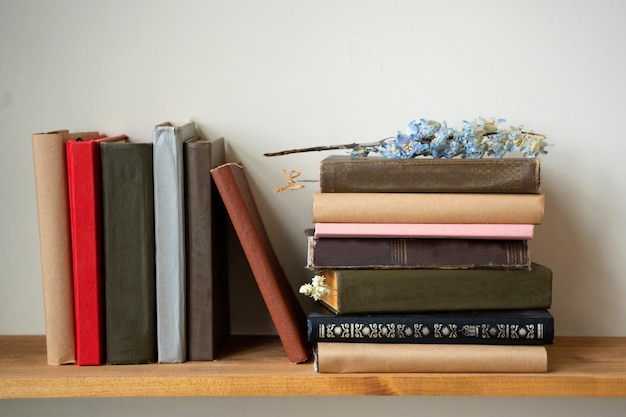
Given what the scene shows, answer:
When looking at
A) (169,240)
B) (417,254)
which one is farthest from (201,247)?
(417,254)

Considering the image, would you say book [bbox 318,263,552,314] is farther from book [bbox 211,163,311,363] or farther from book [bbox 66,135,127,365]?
book [bbox 66,135,127,365]

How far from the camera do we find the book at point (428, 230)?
853 millimetres

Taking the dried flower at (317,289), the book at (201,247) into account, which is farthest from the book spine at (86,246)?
the dried flower at (317,289)

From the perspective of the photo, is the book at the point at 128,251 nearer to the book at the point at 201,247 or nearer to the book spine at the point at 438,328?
the book at the point at 201,247

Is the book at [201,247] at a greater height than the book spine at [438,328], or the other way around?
the book at [201,247]

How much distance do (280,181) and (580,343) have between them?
0.47 metres

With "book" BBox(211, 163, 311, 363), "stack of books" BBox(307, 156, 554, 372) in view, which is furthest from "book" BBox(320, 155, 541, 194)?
"book" BBox(211, 163, 311, 363)

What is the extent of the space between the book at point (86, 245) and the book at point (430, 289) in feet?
0.95

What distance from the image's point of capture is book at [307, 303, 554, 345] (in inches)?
33.7

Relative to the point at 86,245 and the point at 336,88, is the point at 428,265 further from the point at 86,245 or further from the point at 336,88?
the point at 86,245

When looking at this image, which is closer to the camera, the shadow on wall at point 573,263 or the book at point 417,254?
the book at point 417,254

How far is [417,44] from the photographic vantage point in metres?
1.02

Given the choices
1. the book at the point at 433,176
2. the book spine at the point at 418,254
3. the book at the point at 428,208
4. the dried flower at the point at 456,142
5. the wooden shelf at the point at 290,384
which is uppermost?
the dried flower at the point at 456,142

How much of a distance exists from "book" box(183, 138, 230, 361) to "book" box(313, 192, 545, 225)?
138 mm
